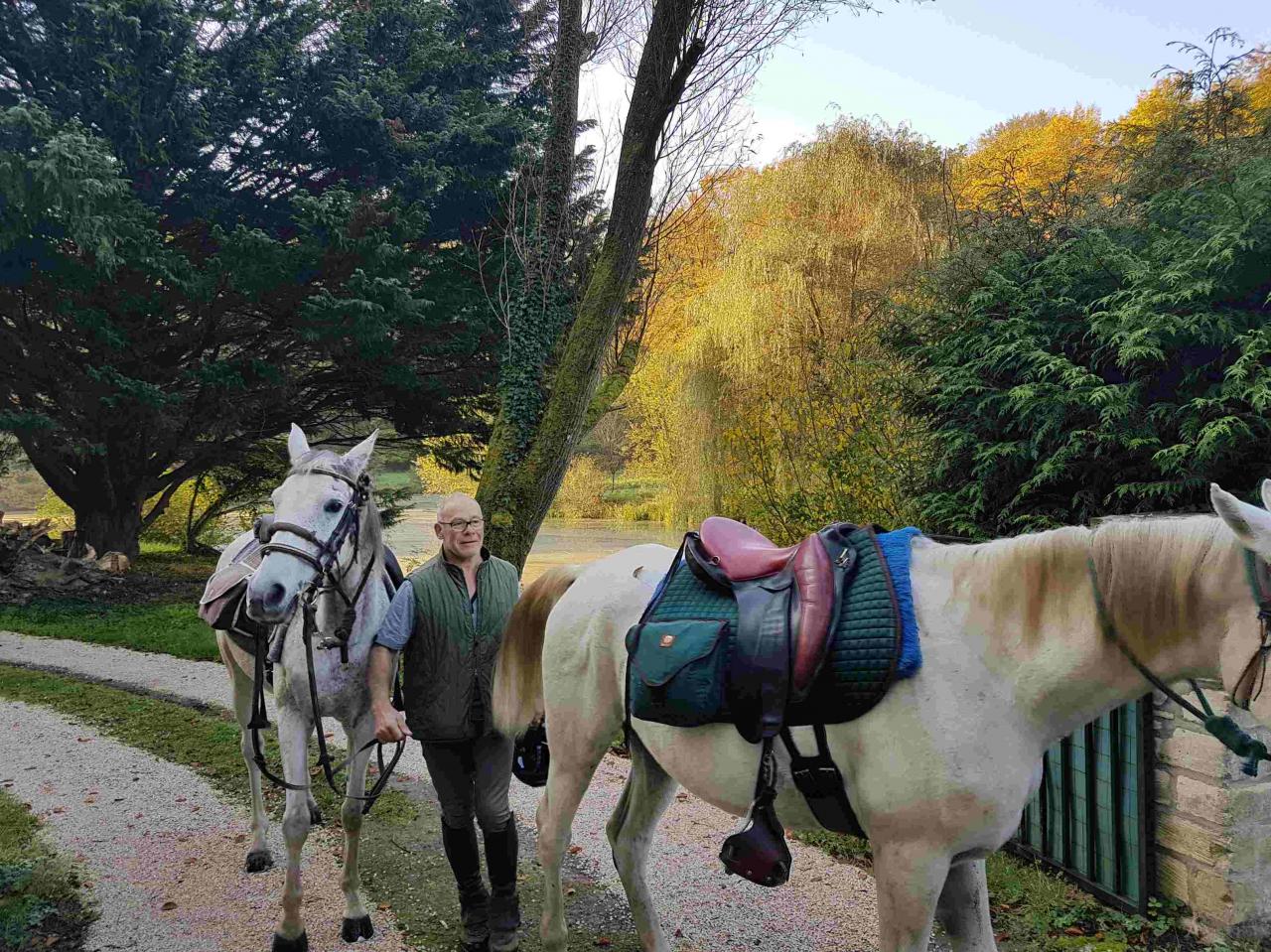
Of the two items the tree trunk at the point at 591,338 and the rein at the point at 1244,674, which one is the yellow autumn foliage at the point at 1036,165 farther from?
the rein at the point at 1244,674

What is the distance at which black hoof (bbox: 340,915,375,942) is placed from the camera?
3.43m

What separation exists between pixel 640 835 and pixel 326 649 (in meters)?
1.46

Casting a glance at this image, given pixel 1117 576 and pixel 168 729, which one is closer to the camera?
pixel 1117 576

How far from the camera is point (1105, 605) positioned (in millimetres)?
1841

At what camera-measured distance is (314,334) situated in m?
12.3

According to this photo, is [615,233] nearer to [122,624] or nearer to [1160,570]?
[1160,570]

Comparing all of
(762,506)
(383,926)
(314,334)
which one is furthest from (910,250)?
(383,926)

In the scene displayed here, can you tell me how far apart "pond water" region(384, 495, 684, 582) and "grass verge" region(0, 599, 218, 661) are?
4.65 meters

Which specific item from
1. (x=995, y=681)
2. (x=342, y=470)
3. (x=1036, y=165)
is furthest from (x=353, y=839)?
(x=1036, y=165)

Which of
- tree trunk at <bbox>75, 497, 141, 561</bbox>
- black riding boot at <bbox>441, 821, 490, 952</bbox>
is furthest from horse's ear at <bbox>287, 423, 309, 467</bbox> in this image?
tree trunk at <bbox>75, 497, 141, 561</bbox>

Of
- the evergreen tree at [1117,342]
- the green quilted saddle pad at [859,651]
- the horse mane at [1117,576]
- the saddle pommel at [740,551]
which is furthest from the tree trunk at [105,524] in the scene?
the horse mane at [1117,576]

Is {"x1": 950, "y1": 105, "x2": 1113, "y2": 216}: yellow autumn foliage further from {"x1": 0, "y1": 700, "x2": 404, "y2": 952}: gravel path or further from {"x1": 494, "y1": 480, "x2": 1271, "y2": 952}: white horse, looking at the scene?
{"x1": 0, "y1": 700, "x2": 404, "y2": 952}: gravel path

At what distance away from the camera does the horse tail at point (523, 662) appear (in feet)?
10.2

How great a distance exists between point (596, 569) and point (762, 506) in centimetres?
770
